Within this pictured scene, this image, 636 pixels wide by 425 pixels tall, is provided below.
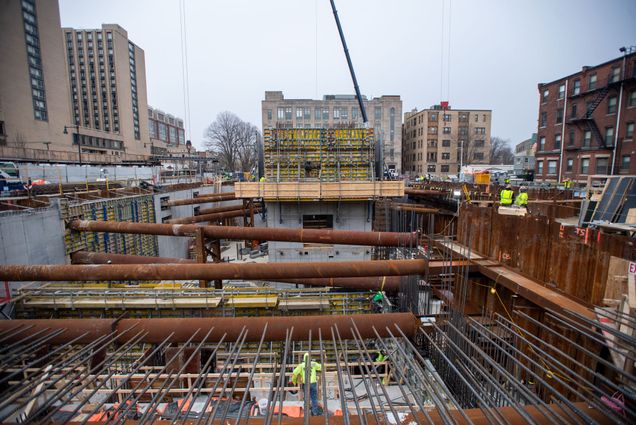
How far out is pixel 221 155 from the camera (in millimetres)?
68500

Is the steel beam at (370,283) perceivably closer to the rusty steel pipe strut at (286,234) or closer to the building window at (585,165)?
the rusty steel pipe strut at (286,234)

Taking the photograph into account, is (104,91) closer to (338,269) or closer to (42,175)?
(42,175)

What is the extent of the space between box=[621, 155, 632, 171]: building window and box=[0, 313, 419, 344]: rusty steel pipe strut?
35359 mm

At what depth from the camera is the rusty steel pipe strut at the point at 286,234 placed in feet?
27.4

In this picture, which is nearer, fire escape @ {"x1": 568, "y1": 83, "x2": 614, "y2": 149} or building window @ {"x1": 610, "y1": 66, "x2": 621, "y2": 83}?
building window @ {"x1": 610, "y1": 66, "x2": 621, "y2": 83}

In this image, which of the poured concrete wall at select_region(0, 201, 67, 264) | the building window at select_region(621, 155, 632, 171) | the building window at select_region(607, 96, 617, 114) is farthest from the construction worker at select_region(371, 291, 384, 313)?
the building window at select_region(607, 96, 617, 114)

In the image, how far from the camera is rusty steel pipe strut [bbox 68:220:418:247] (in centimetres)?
834

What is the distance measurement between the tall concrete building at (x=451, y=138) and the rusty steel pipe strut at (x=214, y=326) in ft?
209

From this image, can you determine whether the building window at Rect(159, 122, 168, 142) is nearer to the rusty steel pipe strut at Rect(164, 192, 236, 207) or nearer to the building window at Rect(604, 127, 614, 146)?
the rusty steel pipe strut at Rect(164, 192, 236, 207)

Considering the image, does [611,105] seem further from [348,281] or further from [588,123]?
[348,281]

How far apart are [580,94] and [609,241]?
36106 mm

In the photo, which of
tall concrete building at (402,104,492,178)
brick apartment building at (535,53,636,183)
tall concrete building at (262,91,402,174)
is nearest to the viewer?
brick apartment building at (535,53,636,183)

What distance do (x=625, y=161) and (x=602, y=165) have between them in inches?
77.4

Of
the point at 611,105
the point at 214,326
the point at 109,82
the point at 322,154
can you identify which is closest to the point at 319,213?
the point at 322,154
